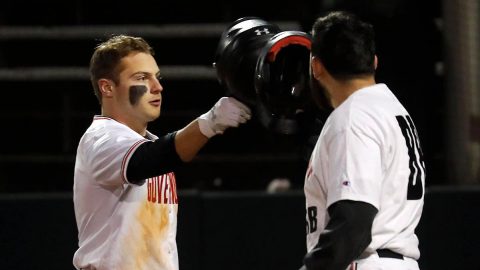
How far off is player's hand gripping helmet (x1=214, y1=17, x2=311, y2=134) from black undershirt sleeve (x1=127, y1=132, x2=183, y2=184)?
31cm

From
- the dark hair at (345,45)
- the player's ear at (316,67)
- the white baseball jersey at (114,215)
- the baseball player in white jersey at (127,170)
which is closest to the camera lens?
the dark hair at (345,45)

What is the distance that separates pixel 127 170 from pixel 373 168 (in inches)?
39.9

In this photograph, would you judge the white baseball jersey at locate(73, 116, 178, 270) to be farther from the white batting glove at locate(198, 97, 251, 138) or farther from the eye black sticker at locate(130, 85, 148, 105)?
the white batting glove at locate(198, 97, 251, 138)

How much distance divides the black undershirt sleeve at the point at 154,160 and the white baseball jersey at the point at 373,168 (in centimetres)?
60

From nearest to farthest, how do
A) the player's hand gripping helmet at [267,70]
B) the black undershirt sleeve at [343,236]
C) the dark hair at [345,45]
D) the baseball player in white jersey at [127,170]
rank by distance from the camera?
the black undershirt sleeve at [343,236] → the dark hair at [345,45] → the player's hand gripping helmet at [267,70] → the baseball player in white jersey at [127,170]

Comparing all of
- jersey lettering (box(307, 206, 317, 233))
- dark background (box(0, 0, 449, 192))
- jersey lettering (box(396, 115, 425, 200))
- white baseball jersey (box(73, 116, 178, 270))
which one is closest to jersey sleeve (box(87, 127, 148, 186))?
white baseball jersey (box(73, 116, 178, 270))

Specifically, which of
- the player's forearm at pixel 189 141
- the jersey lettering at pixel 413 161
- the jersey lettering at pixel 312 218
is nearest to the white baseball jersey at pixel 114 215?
the player's forearm at pixel 189 141

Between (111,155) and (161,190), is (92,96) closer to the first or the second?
(161,190)

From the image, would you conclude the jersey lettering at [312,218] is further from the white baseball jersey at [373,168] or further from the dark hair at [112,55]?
the dark hair at [112,55]

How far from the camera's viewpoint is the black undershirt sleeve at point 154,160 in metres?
3.23

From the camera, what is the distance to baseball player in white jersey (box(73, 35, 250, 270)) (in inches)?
129

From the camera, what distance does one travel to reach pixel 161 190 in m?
3.67

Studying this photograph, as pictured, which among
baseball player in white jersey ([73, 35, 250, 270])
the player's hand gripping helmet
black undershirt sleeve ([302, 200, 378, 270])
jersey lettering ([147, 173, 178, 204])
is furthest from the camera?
jersey lettering ([147, 173, 178, 204])

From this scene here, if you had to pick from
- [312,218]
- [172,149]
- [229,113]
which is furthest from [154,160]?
[312,218]
